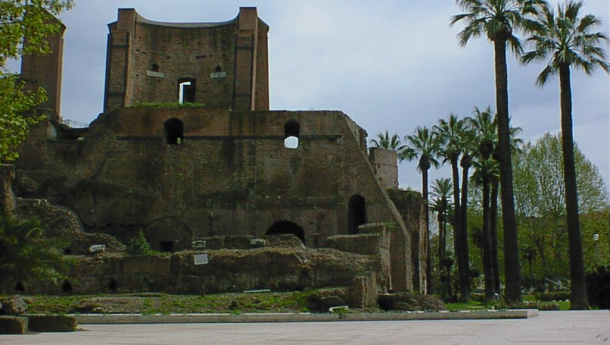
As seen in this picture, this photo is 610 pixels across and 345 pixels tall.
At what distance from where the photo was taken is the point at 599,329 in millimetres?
11875

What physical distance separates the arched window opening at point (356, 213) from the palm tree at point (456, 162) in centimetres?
547

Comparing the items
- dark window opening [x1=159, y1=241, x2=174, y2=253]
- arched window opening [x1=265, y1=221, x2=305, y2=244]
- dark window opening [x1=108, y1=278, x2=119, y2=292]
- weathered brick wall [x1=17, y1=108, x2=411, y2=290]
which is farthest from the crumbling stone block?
arched window opening [x1=265, y1=221, x2=305, y2=244]

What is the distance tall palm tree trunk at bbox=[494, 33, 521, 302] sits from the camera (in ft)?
80.0

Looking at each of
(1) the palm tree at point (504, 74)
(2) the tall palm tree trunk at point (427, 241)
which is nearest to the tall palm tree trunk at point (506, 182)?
(1) the palm tree at point (504, 74)

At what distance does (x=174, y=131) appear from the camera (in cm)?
3903

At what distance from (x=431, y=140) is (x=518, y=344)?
38.6m

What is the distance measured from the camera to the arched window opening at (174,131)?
37.7 metres

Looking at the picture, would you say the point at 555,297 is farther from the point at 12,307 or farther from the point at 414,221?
the point at 12,307

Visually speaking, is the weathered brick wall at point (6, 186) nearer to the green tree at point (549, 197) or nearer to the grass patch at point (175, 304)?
the grass patch at point (175, 304)

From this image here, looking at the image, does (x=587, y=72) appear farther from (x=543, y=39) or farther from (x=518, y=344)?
(x=518, y=344)

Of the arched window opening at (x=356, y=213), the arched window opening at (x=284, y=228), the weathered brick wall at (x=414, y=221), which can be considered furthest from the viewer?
the weathered brick wall at (x=414, y=221)

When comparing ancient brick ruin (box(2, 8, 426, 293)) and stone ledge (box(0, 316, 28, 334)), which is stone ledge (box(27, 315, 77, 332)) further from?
ancient brick ruin (box(2, 8, 426, 293))

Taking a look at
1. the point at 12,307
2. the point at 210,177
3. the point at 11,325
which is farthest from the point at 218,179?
the point at 11,325

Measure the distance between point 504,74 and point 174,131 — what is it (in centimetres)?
1906
